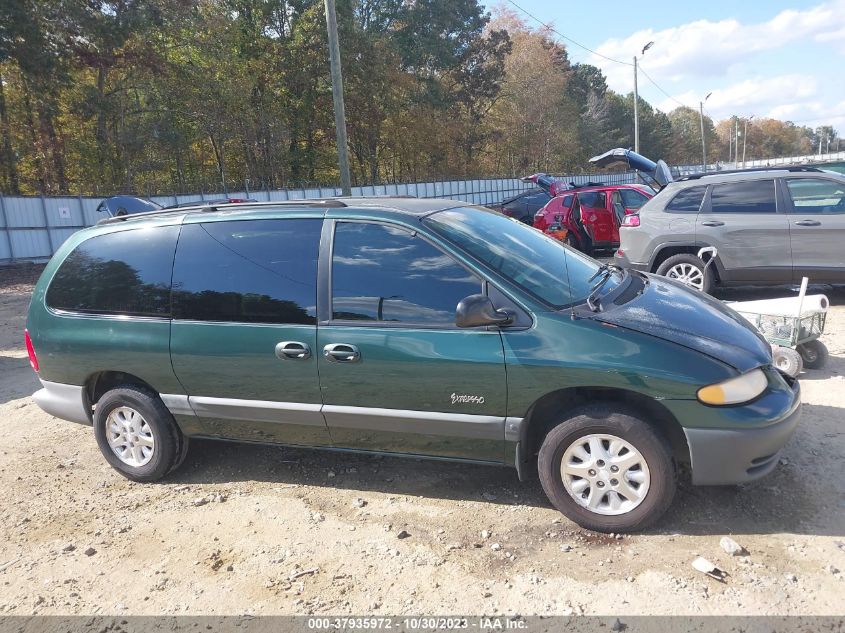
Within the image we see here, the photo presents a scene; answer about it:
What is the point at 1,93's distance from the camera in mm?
20031

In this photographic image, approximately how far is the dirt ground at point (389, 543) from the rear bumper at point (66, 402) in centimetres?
45

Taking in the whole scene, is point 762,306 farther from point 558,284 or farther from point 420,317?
point 420,317

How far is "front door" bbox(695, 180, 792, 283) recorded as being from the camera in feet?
23.8

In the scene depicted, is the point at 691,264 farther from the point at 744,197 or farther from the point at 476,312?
the point at 476,312

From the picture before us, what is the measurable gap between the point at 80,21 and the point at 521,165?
39.1 meters

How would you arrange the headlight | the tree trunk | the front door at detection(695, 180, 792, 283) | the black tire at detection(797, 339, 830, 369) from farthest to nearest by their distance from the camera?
the tree trunk
the front door at detection(695, 180, 792, 283)
the black tire at detection(797, 339, 830, 369)
the headlight

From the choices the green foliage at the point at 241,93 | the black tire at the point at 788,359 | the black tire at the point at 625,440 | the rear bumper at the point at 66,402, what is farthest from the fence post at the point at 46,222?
the black tire at the point at 788,359

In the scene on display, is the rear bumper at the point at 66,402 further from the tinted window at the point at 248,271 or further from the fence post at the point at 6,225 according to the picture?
the fence post at the point at 6,225

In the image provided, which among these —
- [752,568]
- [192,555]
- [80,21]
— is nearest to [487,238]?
[752,568]

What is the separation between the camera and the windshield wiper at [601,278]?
128 inches

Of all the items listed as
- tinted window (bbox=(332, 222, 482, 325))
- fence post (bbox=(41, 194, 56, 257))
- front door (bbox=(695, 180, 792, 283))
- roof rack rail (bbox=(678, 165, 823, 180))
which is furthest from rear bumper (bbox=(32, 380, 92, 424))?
fence post (bbox=(41, 194, 56, 257))

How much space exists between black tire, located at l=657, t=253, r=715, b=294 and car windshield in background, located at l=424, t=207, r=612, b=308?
419cm

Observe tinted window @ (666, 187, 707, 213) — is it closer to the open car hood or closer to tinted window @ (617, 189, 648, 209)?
tinted window @ (617, 189, 648, 209)

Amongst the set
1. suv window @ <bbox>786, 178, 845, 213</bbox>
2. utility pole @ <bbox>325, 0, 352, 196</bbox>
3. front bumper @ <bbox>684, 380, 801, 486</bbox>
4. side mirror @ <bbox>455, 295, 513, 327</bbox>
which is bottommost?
front bumper @ <bbox>684, 380, 801, 486</bbox>
